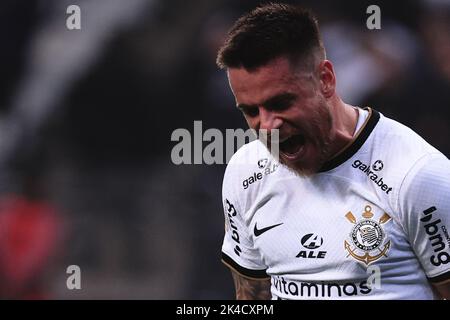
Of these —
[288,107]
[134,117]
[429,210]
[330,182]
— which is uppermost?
[134,117]

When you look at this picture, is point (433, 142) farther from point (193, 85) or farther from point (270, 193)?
point (270, 193)

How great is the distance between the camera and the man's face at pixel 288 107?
3.54m

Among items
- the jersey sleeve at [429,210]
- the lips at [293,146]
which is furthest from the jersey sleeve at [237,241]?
the jersey sleeve at [429,210]

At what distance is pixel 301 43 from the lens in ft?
11.9

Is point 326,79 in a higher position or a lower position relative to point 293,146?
higher

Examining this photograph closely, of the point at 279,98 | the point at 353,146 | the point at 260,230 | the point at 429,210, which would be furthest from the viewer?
the point at 260,230

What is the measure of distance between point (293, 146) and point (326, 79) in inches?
11.3

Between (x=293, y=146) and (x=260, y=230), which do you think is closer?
(x=293, y=146)

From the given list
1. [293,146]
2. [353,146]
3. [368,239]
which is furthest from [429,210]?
[293,146]

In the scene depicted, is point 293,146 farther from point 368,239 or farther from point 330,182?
point 368,239

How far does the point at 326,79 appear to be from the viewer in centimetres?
368

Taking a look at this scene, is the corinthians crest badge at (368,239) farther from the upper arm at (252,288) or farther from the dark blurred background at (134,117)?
the dark blurred background at (134,117)

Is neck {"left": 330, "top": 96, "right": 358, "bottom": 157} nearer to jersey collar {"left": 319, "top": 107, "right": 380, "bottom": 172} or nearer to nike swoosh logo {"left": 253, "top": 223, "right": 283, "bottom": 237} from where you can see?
jersey collar {"left": 319, "top": 107, "right": 380, "bottom": 172}
